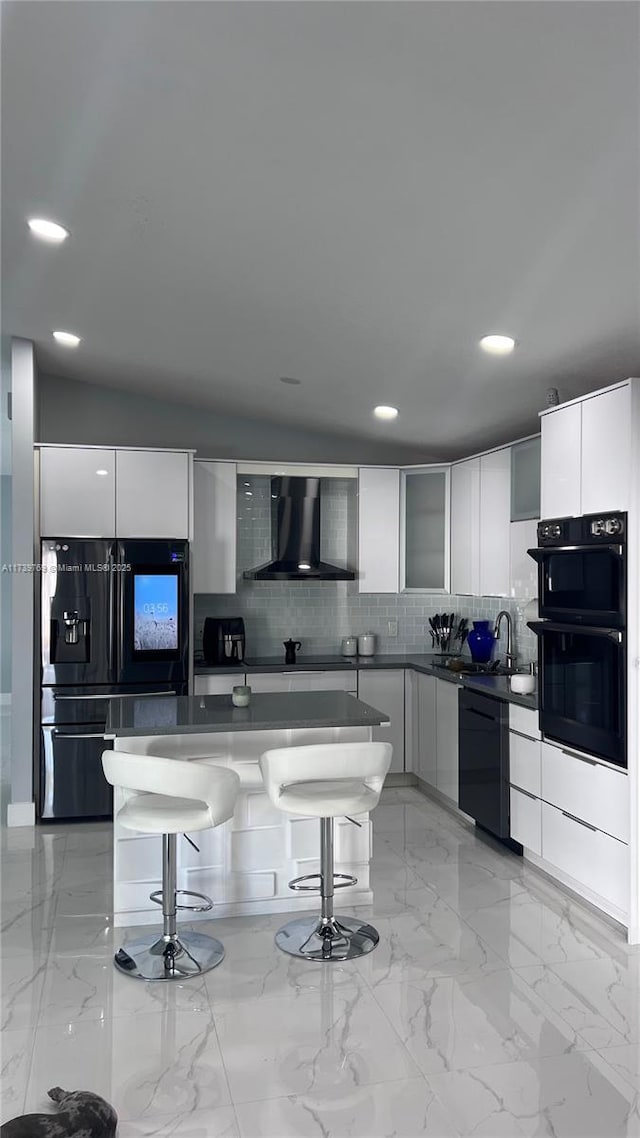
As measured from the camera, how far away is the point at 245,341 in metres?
4.34

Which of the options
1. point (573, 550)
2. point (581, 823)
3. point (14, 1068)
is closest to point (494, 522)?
point (573, 550)

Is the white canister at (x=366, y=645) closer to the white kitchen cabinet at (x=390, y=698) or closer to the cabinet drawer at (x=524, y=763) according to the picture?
the white kitchen cabinet at (x=390, y=698)

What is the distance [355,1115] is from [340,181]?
9.18ft

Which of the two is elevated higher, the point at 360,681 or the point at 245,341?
the point at 245,341

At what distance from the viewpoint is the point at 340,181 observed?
2520 mm

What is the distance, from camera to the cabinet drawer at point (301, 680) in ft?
18.6

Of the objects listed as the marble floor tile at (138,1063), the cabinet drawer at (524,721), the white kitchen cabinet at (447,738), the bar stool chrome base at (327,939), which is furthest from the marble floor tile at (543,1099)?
the white kitchen cabinet at (447,738)

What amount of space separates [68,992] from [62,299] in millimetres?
3276

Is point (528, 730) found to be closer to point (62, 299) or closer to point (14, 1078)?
point (14, 1078)

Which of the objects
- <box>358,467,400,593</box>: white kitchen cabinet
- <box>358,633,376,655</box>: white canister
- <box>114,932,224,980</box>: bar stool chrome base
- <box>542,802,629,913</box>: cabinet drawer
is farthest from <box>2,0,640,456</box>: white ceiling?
<box>114,932,224,980</box>: bar stool chrome base

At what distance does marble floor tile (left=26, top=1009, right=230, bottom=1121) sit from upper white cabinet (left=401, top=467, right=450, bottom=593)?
151 inches

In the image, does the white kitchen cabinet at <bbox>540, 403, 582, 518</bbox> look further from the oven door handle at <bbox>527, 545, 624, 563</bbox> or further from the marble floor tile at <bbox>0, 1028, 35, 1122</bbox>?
the marble floor tile at <bbox>0, 1028, 35, 1122</bbox>

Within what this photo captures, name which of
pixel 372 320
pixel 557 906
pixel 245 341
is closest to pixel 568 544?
pixel 372 320

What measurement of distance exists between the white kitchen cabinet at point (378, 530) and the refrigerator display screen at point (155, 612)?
Result: 5.12 feet
